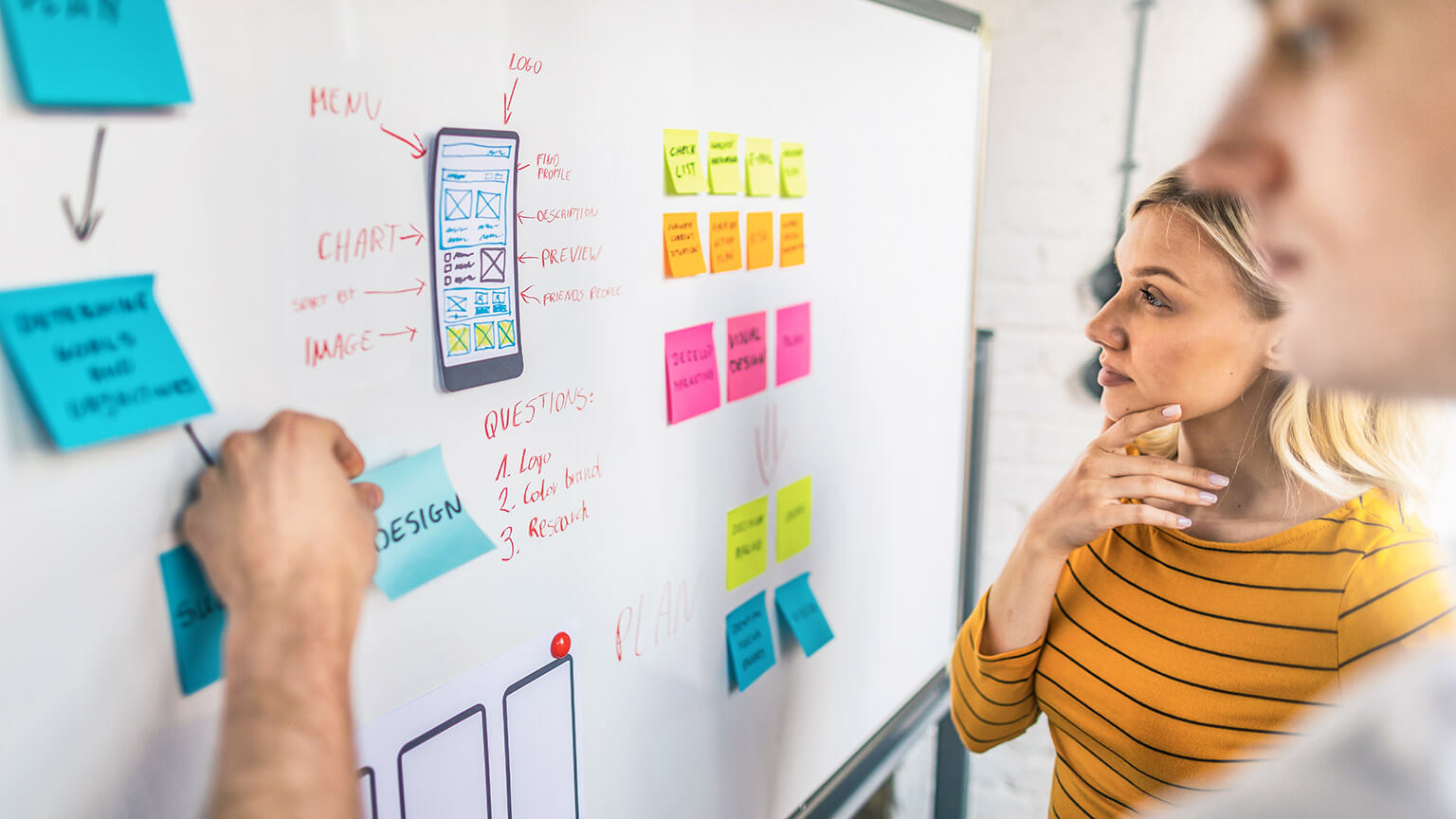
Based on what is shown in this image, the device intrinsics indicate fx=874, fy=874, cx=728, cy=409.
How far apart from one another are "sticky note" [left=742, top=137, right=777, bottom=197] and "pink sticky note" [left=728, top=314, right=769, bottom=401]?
4.9 inches

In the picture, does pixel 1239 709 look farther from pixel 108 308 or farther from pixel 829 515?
pixel 108 308

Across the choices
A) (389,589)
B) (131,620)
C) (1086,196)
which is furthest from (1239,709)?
(1086,196)

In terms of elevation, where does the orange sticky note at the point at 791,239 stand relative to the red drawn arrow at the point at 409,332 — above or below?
above

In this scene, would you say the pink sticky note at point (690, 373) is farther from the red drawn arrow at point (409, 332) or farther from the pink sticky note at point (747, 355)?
the red drawn arrow at point (409, 332)

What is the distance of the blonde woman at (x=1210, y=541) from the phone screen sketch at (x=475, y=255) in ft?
2.09

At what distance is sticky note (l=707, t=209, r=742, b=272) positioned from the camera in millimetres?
821

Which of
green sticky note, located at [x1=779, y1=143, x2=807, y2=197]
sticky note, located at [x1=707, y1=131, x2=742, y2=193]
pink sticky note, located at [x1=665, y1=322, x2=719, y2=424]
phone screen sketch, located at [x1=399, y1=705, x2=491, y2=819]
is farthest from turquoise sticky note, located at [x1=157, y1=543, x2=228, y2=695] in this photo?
green sticky note, located at [x1=779, y1=143, x2=807, y2=197]

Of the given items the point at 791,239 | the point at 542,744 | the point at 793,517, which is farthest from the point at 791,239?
the point at 542,744

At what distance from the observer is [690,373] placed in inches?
32.4

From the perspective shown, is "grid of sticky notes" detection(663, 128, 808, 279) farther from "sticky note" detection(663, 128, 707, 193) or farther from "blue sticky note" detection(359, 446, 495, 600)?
"blue sticky note" detection(359, 446, 495, 600)

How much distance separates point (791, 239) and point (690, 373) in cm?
21

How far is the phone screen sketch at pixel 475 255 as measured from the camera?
0.59 m

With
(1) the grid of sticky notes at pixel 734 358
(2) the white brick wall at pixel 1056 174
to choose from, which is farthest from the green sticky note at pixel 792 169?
(2) the white brick wall at pixel 1056 174

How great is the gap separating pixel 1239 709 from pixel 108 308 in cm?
99
